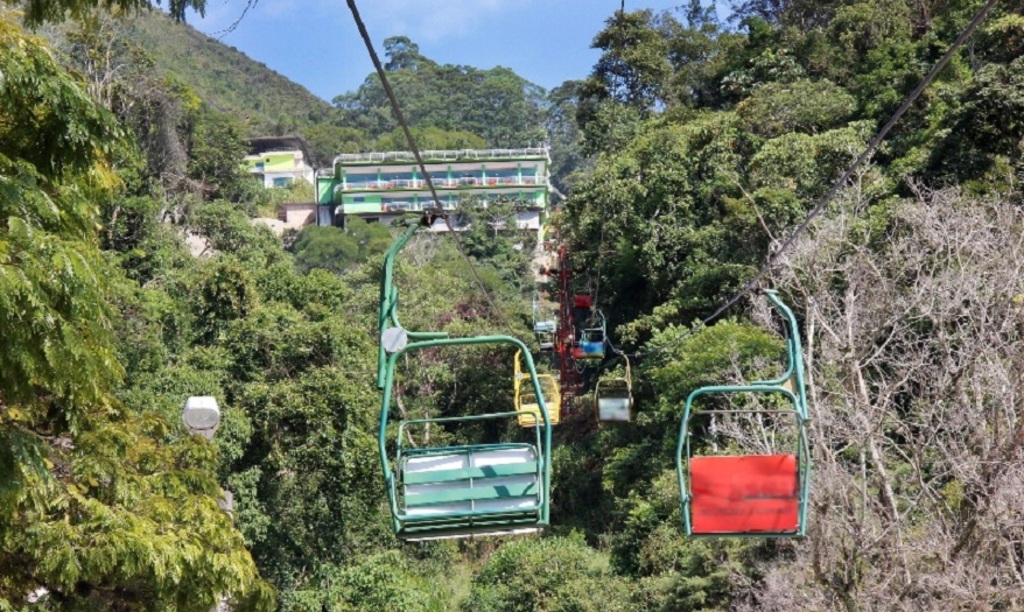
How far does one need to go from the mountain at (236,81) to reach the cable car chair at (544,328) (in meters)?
38.8

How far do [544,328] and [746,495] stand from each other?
65.1 feet

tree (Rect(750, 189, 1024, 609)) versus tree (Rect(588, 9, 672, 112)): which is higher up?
tree (Rect(588, 9, 672, 112))

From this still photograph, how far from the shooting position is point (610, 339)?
27.7m

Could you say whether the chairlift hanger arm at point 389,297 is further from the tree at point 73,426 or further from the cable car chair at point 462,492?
the tree at point 73,426

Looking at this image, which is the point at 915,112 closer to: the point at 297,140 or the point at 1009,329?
the point at 1009,329

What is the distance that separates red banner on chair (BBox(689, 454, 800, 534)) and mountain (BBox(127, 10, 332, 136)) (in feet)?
209

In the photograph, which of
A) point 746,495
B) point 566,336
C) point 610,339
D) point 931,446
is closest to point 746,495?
point 746,495

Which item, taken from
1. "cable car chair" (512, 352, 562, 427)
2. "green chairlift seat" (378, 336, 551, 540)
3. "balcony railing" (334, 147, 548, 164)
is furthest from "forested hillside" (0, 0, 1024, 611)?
"balcony railing" (334, 147, 548, 164)

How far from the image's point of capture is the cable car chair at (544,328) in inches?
1061

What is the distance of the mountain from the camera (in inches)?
2950

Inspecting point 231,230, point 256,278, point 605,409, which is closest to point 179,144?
point 231,230

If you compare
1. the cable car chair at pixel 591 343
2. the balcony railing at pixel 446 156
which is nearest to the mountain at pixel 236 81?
the balcony railing at pixel 446 156

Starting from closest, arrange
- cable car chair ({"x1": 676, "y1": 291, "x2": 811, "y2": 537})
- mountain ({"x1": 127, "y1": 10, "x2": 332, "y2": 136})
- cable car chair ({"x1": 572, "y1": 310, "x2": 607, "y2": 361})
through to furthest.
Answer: cable car chair ({"x1": 676, "y1": 291, "x2": 811, "y2": 537})
cable car chair ({"x1": 572, "y1": 310, "x2": 607, "y2": 361})
mountain ({"x1": 127, "y1": 10, "x2": 332, "y2": 136})

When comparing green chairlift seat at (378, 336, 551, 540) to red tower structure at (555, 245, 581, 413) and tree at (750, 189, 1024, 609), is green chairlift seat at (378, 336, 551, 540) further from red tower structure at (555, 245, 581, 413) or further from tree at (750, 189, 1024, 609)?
red tower structure at (555, 245, 581, 413)
